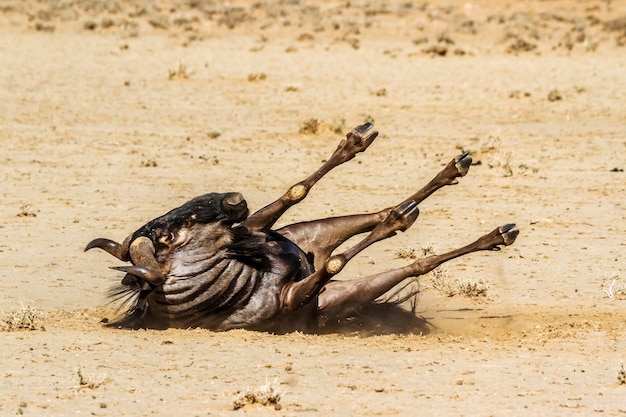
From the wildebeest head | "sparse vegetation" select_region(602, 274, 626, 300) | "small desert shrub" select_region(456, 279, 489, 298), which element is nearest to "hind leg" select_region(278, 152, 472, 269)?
the wildebeest head

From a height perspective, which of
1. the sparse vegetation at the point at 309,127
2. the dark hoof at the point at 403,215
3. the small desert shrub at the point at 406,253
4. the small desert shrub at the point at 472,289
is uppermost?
the sparse vegetation at the point at 309,127

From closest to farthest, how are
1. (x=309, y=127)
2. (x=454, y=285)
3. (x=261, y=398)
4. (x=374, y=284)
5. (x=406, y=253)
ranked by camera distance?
1. (x=261, y=398)
2. (x=374, y=284)
3. (x=454, y=285)
4. (x=406, y=253)
5. (x=309, y=127)

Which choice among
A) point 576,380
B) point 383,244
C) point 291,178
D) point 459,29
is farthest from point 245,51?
point 576,380

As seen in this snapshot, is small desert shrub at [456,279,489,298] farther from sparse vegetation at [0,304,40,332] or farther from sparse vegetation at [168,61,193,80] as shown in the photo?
sparse vegetation at [168,61,193,80]

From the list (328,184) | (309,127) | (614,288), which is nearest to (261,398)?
(614,288)

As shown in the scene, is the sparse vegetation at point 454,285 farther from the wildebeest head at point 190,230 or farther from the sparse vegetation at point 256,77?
the sparse vegetation at point 256,77

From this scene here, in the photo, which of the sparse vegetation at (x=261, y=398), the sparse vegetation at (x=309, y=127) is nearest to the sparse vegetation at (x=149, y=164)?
the sparse vegetation at (x=309, y=127)

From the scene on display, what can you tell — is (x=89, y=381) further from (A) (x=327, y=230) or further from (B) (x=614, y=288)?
(B) (x=614, y=288)
